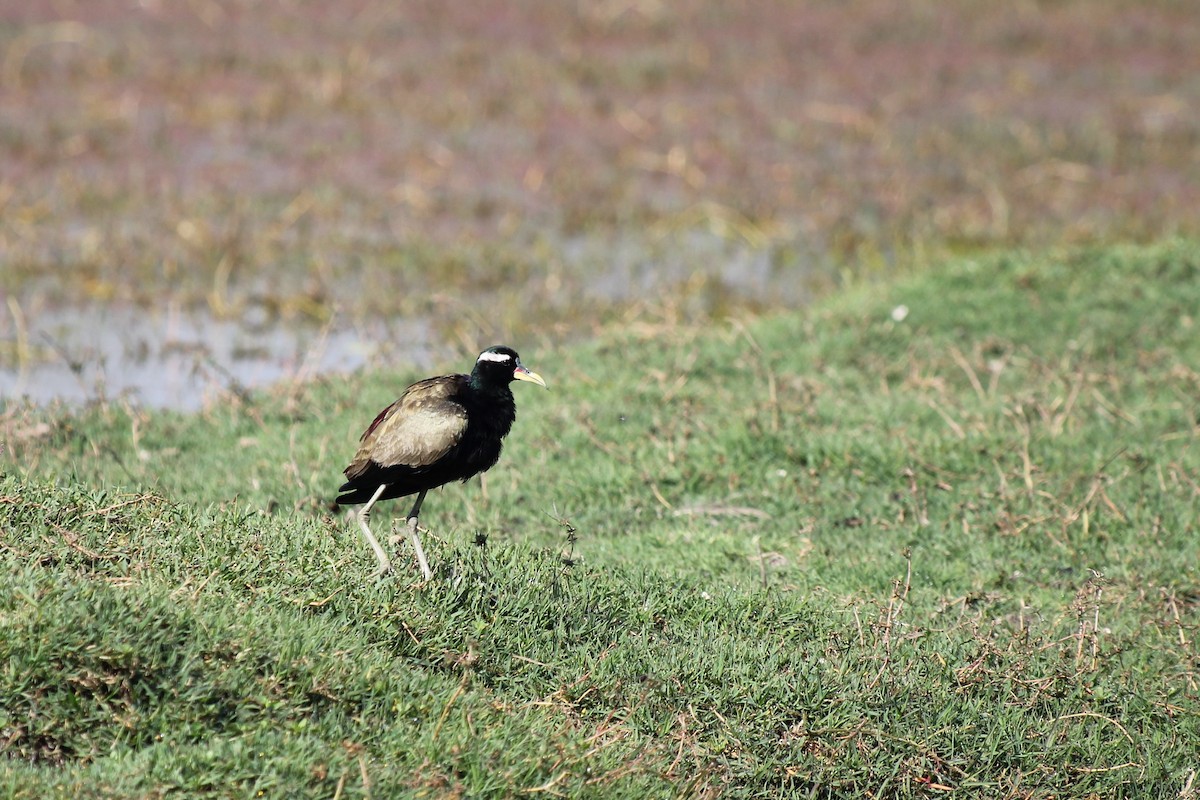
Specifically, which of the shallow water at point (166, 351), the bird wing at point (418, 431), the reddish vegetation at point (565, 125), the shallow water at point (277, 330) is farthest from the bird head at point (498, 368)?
the reddish vegetation at point (565, 125)

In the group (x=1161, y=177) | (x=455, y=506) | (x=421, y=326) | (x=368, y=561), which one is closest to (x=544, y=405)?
(x=455, y=506)

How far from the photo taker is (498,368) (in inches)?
237

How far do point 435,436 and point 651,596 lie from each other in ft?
3.52

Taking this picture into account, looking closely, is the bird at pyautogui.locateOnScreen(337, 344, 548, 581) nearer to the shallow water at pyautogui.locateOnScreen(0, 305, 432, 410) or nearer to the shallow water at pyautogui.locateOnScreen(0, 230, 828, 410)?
the shallow water at pyautogui.locateOnScreen(0, 230, 828, 410)

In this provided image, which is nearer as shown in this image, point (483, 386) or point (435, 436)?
point (435, 436)

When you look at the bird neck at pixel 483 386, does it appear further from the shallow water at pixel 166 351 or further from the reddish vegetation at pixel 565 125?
the reddish vegetation at pixel 565 125

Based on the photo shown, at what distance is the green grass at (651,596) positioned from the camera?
4.33 m

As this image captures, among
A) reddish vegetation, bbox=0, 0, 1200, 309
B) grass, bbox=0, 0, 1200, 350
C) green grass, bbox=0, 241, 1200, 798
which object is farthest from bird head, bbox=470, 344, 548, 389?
reddish vegetation, bbox=0, 0, 1200, 309

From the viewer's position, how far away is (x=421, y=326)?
A: 37.9 ft

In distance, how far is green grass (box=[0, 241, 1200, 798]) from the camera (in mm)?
4332

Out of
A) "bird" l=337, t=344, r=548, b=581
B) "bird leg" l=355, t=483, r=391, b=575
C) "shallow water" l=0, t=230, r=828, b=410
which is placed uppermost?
"bird" l=337, t=344, r=548, b=581

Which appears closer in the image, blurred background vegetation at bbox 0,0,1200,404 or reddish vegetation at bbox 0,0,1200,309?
blurred background vegetation at bbox 0,0,1200,404

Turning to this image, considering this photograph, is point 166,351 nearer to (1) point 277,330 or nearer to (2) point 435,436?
(1) point 277,330

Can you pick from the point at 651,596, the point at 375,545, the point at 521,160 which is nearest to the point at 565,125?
the point at 521,160
